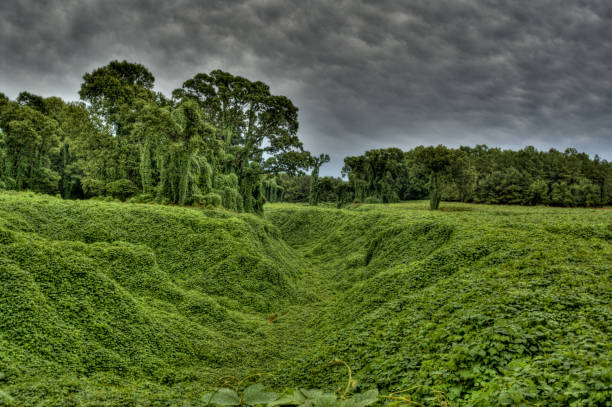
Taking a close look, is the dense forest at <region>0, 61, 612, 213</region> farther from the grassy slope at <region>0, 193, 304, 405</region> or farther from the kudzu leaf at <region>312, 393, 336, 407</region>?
the kudzu leaf at <region>312, 393, 336, 407</region>

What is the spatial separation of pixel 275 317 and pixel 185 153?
1157cm

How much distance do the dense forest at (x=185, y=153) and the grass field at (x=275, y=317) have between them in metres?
6.46

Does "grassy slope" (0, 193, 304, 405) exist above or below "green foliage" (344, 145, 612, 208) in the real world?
below

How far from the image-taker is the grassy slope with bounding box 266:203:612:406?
3006mm

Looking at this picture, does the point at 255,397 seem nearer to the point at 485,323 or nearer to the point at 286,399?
the point at 286,399

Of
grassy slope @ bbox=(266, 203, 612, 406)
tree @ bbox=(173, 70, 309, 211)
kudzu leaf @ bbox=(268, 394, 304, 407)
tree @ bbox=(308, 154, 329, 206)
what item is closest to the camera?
kudzu leaf @ bbox=(268, 394, 304, 407)

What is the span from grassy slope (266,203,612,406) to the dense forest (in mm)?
13223

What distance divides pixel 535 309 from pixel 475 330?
1091mm

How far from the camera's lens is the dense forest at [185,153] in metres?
17.0

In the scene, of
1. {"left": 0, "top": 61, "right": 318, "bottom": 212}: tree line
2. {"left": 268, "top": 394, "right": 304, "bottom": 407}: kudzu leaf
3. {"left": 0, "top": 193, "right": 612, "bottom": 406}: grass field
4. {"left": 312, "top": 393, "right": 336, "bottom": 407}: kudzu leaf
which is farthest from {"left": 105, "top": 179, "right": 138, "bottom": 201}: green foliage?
{"left": 312, "top": 393, "right": 336, "bottom": 407}: kudzu leaf

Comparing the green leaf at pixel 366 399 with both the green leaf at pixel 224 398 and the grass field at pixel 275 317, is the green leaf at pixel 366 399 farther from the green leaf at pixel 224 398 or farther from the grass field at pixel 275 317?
the grass field at pixel 275 317

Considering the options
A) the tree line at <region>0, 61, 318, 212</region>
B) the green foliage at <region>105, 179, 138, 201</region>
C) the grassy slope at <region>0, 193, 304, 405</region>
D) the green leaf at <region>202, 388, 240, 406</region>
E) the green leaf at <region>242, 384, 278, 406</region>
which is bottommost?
the grassy slope at <region>0, 193, 304, 405</region>

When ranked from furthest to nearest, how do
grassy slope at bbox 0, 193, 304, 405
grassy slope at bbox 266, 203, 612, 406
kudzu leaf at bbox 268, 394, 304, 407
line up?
1. grassy slope at bbox 0, 193, 304, 405
2. grassy slope at bbox 266, 203, 612, 406
3. kudzu leaf at bbox 268, 394, 304, 407

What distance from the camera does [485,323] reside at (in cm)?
457
